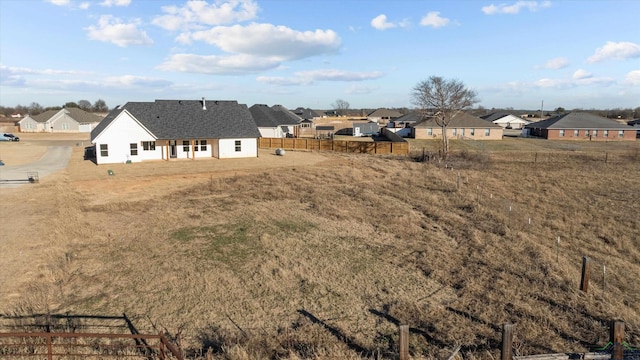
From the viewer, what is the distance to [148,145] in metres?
40.4

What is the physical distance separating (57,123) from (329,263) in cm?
8747

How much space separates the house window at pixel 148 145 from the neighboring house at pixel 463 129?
4602cm

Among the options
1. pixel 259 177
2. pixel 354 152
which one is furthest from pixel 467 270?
pixel 354 152

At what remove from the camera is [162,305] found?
37.4ft

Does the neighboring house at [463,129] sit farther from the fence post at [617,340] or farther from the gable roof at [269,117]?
the fence post at [617,340]

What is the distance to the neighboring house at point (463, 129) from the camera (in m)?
69.7

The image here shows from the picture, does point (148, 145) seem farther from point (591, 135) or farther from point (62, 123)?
point (591, 135)

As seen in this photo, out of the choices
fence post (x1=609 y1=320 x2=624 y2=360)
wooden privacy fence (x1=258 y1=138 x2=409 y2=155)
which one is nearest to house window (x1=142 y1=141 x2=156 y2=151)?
wooden privacy fence (x1=258 y1=138 x2=409 y2=155)

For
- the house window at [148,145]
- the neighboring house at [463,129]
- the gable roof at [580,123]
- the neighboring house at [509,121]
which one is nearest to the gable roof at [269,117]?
the neighboring house at [463,129]

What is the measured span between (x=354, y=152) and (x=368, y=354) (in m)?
42.5

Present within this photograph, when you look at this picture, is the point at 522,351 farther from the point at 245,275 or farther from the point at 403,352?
the point at 245,275

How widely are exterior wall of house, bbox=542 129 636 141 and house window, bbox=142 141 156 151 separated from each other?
6359 centimetres

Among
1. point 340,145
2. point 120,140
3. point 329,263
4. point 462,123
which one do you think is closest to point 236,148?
point 120,140

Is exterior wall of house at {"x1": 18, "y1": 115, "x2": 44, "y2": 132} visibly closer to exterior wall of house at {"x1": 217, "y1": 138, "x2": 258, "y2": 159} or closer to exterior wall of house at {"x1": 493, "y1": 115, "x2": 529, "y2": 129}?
exterior wall of house at {"x1": 217, "y1": 138, "x2": 258, "y2": 159}
